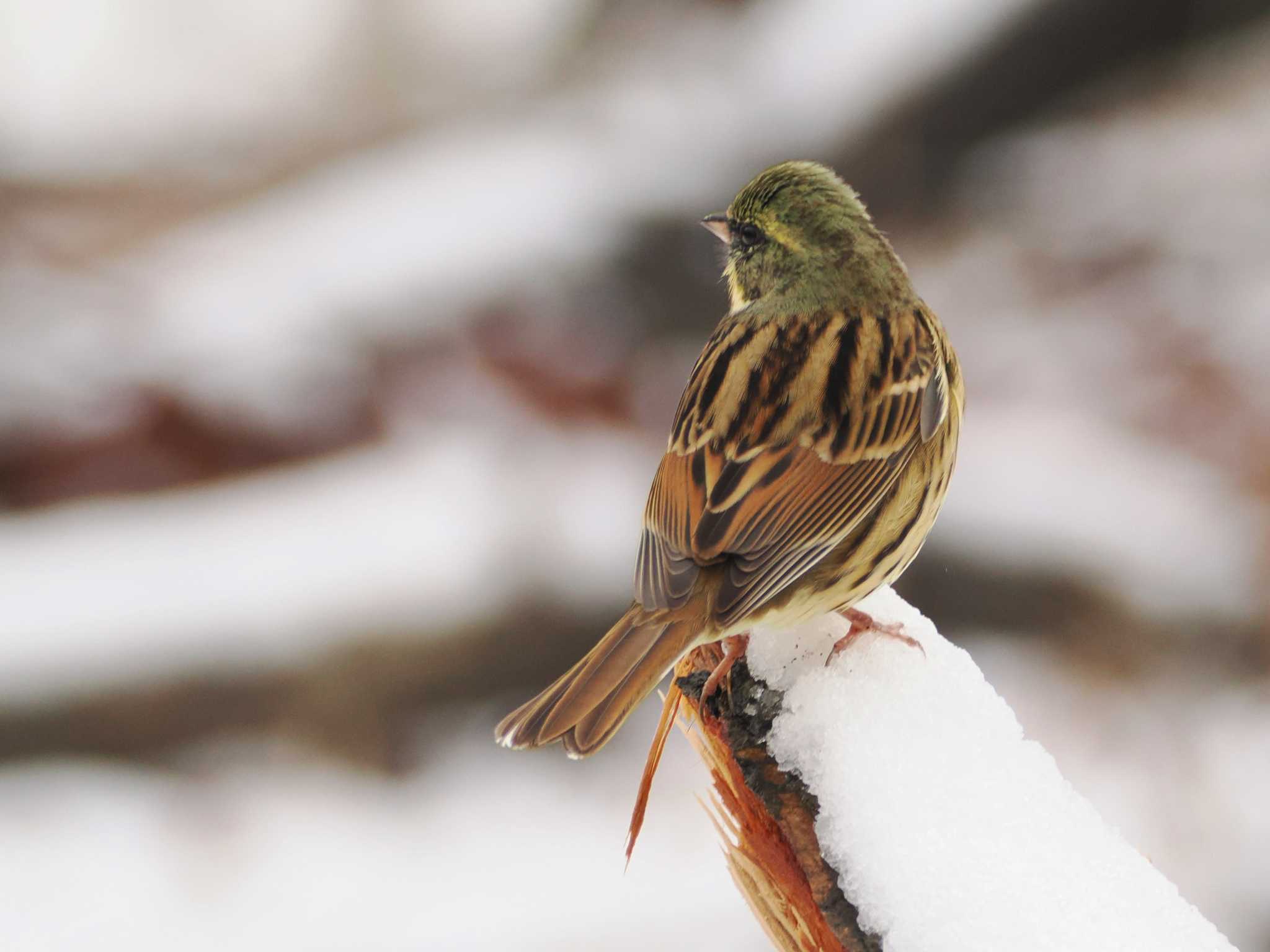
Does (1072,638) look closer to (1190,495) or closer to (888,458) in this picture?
(1190,495)

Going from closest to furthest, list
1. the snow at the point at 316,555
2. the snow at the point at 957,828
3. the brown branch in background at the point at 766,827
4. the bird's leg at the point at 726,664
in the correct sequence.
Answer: the snow at the point at 957,828 < the brown branch in background at the point at 766,827 < the bird's leg at the point at 726,664 < the snow at the point at 316,555

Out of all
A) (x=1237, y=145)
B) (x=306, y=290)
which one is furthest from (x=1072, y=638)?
(x=306, y=290)

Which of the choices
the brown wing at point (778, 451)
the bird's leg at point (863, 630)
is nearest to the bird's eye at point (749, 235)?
the brown wing at point (778, 451)

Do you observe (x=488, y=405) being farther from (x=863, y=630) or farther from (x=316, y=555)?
(x=863, y=630)

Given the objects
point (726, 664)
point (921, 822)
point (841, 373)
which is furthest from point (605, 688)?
point (841, 373)

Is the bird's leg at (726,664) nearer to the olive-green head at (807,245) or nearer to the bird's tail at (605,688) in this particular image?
the bird's tail at (605,688)

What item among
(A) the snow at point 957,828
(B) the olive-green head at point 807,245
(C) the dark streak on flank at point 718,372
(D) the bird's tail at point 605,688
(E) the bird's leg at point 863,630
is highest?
(B) the olive-green head at point 807,245
